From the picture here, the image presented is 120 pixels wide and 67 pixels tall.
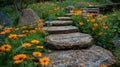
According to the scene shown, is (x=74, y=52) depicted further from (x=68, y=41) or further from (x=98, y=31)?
(x=98, y=31)

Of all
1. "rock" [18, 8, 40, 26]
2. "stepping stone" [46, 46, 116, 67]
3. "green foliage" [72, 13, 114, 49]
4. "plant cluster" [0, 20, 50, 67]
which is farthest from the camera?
"rock" [18, 8, 40, 26]

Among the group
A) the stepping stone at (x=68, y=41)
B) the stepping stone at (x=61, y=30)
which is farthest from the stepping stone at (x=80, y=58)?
the stepping stone at (x=61, y=30)

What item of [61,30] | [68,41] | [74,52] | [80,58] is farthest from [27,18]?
[80,58]

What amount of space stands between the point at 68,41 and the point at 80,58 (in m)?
0.56

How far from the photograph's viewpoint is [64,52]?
15.2 ft

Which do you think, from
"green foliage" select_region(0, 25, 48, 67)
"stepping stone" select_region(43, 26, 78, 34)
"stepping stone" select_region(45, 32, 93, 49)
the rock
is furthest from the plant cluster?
the rock

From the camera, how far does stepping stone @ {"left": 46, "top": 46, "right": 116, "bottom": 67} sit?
4.18 meters

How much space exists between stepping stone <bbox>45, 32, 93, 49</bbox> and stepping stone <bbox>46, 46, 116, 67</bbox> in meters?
0.12

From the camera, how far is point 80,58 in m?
4.40

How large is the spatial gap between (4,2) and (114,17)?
6.13 metres

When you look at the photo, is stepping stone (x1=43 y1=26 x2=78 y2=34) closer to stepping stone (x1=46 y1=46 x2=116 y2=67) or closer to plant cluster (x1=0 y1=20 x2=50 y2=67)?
plant cluster (x1=0 y1=20 x2=50 y2=67)

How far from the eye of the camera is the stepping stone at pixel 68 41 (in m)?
4.70

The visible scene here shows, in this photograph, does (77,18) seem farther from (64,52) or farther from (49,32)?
(64,52)

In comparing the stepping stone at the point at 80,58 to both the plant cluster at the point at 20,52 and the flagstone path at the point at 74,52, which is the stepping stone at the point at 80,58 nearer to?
the flagstone path at the point at 74,52
